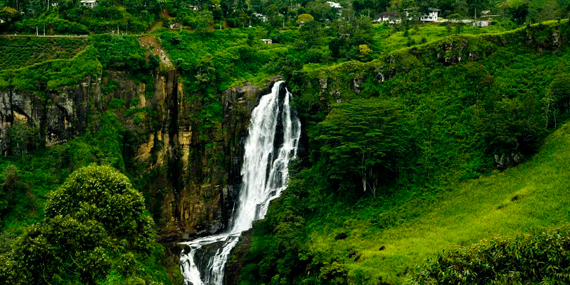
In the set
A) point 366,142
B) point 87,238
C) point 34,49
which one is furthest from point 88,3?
point 87,238

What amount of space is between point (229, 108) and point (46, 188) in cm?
1923

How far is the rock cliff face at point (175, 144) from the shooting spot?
50.0 meters

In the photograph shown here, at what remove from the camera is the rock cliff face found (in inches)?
1969

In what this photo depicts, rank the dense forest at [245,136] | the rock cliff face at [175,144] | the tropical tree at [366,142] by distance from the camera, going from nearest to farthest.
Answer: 1. the dense forest at [245,136]
2. the tropical tree at [366,142]
3. the rock cliff face at [175,144]

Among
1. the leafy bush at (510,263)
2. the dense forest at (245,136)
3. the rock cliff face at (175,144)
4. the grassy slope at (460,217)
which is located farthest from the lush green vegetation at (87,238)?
the rock cliff face at (175,144)

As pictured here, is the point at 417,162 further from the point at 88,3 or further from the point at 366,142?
the point at 88,3

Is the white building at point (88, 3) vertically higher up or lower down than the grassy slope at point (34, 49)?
higher up

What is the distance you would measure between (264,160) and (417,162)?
15068mm

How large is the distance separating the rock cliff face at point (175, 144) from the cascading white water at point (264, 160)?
1.13 m

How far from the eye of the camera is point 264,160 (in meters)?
50.7

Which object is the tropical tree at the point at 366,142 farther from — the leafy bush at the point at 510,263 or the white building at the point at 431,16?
the white building at the point at 431,16

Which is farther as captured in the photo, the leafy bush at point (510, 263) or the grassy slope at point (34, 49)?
the grassy slope at point (34, 49)

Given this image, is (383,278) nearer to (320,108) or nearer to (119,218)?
(119,218)

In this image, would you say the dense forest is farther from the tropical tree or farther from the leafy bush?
the leafy bush
